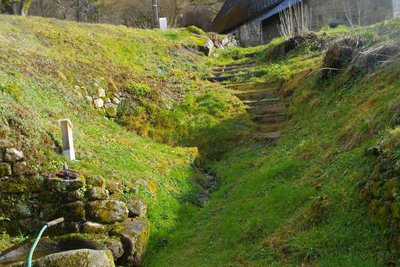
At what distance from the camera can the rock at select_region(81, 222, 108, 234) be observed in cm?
555

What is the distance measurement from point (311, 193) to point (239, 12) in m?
18.5

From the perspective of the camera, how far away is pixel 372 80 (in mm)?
7648

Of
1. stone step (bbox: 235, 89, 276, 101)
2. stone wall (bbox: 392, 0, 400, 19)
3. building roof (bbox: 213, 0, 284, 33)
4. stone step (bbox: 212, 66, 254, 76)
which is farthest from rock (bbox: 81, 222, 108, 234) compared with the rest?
building roof (bbox: 213, 0, 284, 33)

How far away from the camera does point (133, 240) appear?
5.54 metres

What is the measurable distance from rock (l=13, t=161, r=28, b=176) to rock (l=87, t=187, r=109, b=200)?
941 mm

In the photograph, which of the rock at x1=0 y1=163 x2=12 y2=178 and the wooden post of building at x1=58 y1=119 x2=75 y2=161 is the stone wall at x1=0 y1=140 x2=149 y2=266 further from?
the wooden post of building at x1=58 y1=119 x2=75 y2=161

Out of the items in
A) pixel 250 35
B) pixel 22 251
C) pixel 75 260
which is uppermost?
pixel 250 35

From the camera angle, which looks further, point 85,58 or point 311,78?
point 85,58

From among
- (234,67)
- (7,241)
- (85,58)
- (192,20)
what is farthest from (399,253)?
(192,20)

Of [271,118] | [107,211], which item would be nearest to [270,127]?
[271,118]

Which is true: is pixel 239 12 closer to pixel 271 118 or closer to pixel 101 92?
pixel 271 118

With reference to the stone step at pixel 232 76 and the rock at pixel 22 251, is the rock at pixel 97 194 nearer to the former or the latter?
the rock at pixel 22 251

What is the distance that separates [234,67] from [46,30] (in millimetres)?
6554

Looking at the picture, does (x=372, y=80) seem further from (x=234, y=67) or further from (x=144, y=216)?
(x=234, y=67)
